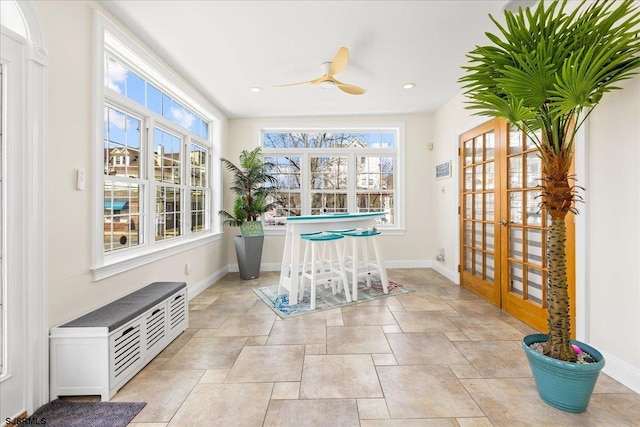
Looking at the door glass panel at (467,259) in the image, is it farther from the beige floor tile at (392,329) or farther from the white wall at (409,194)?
the beige floor tile at (392,329)

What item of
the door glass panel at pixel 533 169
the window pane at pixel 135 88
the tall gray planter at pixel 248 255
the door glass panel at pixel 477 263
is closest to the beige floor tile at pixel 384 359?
the door glass panel at pixel 533 169

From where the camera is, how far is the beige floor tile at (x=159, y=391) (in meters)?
1.62

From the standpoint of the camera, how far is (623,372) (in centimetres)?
183

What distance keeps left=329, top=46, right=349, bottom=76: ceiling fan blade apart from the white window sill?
99.6 inches

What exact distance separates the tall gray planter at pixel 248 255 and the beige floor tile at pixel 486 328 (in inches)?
113

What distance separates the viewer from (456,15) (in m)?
2.36

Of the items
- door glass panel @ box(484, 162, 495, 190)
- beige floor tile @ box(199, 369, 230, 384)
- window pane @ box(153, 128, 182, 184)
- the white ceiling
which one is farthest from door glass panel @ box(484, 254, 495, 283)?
window pane @ box(153, 128, 182, 184)

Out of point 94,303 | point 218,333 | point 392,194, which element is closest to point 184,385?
point 218,333

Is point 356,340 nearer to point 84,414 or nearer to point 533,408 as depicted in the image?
point 533,408

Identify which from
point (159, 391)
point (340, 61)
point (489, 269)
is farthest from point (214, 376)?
point (489, 269)

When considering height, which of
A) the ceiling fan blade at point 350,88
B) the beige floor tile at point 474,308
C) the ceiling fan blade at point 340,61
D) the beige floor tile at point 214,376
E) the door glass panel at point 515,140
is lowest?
the beige floor tile at point 214,376

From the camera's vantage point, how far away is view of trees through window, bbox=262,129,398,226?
17.0 ft

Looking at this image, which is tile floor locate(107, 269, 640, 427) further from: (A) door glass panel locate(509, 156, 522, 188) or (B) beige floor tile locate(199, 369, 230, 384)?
(A) door glass panel locate(509, 156, 522, 188)

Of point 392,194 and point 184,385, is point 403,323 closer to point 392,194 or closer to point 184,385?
point 184,385
